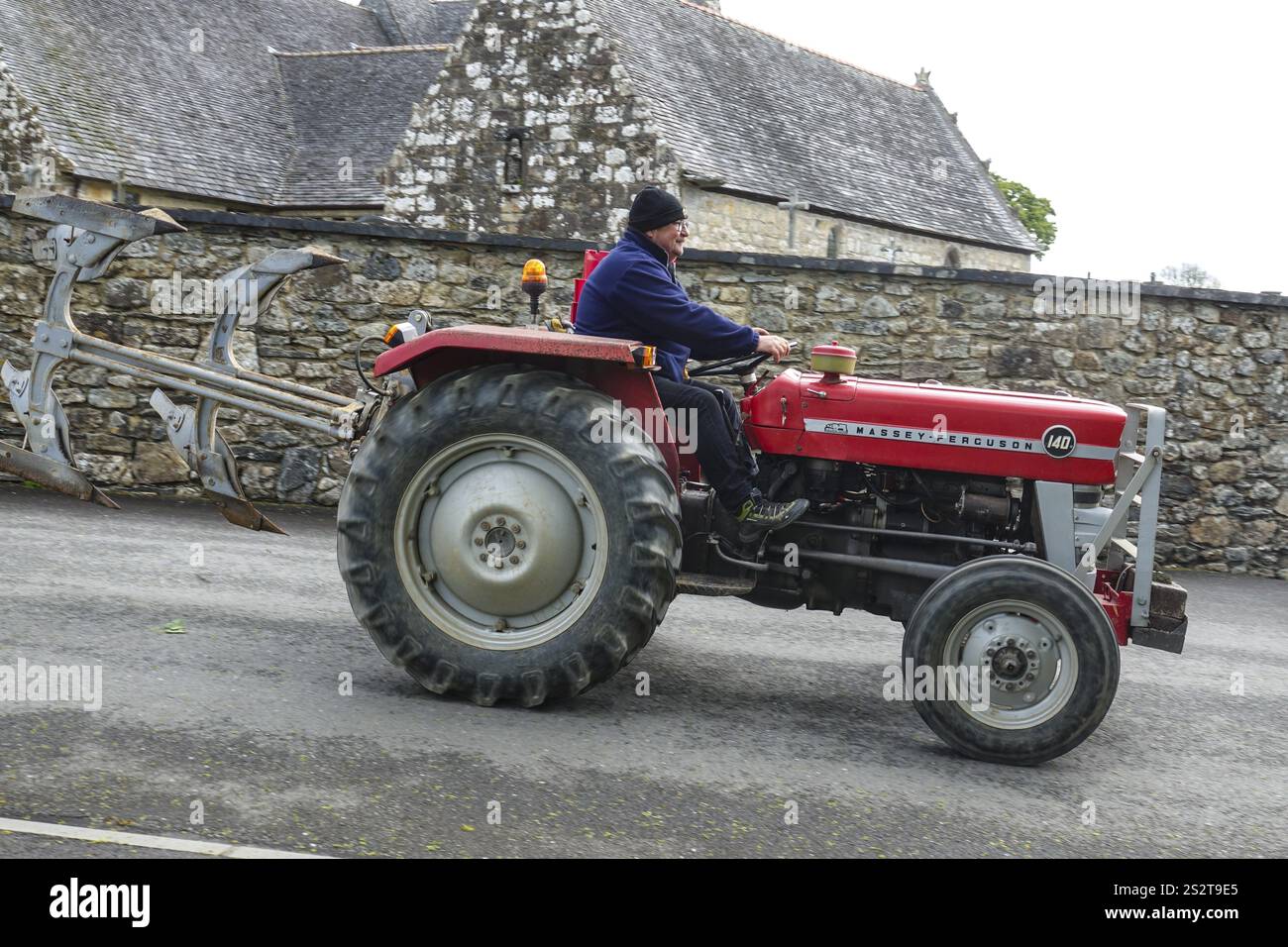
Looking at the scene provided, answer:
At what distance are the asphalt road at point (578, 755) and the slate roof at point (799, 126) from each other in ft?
57.0

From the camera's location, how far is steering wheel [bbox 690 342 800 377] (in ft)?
16.2

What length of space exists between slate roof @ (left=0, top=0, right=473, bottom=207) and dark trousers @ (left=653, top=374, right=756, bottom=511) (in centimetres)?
2490

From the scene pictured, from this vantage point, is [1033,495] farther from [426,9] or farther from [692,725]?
[426,9]

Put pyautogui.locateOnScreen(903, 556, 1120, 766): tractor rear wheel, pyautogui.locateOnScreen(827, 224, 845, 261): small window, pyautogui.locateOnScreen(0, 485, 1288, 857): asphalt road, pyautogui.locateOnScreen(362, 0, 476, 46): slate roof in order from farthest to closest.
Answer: pyautogui.locateOnScreen(362, 0, 476, 46): slate roof < pyautogui.locateOnScreen(827, 224, 845, 261): small window < pyautogui.locateOnScreen(903, 556, 1120, 766): tractor rear wheel < pyautogui.locateOnScreen(0, 485, 1288, 857): asphalt road

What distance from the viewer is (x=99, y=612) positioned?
19.1ft

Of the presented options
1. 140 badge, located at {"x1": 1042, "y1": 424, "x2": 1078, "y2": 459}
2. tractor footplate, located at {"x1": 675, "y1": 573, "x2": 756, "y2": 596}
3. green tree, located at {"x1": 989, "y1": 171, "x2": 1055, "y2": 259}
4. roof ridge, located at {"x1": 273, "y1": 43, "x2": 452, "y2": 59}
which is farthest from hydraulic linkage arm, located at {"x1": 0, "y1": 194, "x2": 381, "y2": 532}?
green tree, located at {"x1": 989, "y1": 171, "x2": 1055, "y2": 259}

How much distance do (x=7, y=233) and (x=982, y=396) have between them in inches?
321

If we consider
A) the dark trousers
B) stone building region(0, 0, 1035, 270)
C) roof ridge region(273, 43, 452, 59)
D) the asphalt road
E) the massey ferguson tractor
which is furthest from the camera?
roof ridge region(273, 43, 452, 59)

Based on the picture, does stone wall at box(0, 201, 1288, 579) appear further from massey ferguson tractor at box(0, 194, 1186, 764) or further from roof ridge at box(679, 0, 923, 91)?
roof ridge at box(679, 0, 923, 91)

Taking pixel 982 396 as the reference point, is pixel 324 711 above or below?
below

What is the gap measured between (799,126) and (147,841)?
28.0 metres

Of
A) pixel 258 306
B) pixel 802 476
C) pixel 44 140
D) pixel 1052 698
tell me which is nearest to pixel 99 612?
pixel 258 306

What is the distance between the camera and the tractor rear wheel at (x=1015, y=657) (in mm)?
4312

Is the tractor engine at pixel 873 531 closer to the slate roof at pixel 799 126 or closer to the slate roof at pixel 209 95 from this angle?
the slate roof at pixel 799 126
